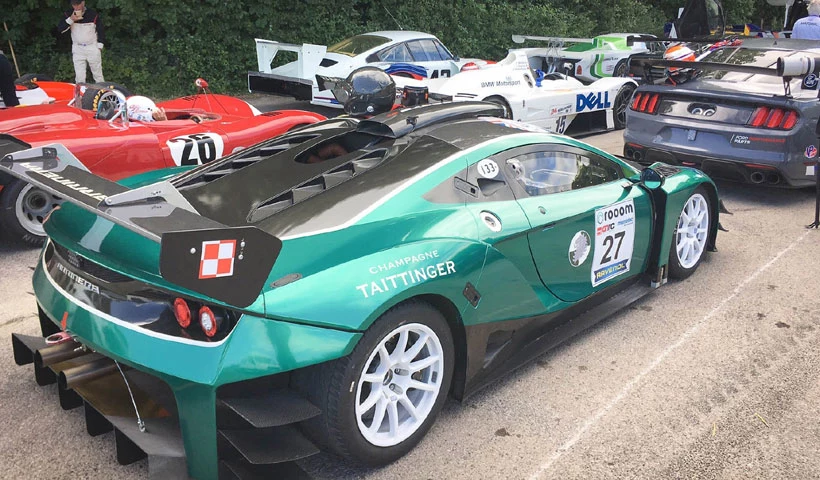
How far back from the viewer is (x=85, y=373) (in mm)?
3041

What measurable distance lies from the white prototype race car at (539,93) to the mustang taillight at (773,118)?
2.90 m

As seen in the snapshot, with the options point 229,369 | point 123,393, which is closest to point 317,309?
point 229,369

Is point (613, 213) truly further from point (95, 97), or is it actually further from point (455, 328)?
point (95, 97)

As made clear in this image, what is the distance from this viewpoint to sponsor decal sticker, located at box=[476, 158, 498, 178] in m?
3.56

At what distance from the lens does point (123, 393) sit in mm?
2994

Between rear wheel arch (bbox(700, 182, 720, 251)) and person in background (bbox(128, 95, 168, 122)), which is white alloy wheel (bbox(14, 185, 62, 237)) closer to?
person in background (bbox(128, 95, 168, 122))

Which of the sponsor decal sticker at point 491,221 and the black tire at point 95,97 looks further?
the black tire at point 95,97

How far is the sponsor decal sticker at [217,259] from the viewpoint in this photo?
2.35 metres

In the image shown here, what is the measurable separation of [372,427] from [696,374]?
1.92m

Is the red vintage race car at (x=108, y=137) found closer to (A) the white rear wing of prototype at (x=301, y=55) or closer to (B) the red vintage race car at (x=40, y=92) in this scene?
(B) the red vintage race car at (x=40, y=92)

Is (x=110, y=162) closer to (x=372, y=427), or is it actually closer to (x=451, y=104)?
(x=451, y=104)

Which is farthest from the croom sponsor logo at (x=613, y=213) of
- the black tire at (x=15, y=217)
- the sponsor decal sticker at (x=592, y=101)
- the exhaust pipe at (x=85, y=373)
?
the sponsor decal sticker at (x=592, y=101)

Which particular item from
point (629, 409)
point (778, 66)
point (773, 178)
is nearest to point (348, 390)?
point (629, 409)

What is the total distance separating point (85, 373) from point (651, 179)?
324cm
